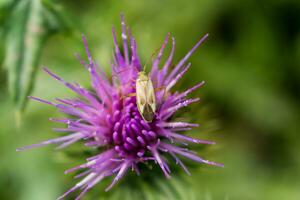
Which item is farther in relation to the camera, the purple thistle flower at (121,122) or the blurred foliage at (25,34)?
the blurred foliage at (25,34)

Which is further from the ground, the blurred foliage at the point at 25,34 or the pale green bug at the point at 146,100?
the blurred foliage at the point at 25,34

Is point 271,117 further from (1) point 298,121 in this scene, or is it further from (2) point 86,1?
(2) point 86,1

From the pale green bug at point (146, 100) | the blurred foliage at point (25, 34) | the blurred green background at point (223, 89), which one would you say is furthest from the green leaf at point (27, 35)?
the pale green bug at point (146, 100)

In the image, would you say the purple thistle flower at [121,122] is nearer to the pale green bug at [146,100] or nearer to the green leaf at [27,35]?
the pale green bug at [146,100]

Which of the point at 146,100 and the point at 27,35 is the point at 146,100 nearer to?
the point at 146,100

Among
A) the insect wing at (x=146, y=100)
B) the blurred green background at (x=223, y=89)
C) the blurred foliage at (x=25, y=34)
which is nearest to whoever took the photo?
the insect wing at (x=146, y=100)

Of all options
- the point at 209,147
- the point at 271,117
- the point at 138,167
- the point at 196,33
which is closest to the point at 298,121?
the point at 271,117

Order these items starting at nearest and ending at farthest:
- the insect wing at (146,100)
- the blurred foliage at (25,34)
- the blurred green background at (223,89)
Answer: the insect wing at (146,100)
the blurred foliage at (25,34)
the blurred green background at (223,89)
